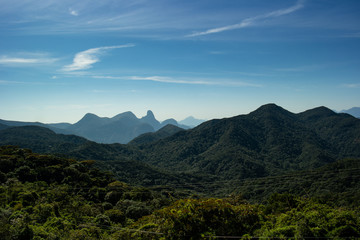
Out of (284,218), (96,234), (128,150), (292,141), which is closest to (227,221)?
(284,218)

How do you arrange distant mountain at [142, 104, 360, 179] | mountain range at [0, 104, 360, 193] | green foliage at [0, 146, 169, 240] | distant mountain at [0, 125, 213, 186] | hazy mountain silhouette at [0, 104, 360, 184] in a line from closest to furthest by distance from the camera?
green foliage at [0, 146, 169, 240] → distant mountain at [0, 125, 213, 186] → mountain range at [0, 104, 360, 193] → hazy mountain silhouette at [0, 104, 360, 184] → distant mountain at [142, 104, 360, 179]

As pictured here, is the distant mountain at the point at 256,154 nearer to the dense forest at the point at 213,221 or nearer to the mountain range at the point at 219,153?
the mountain range at the point at 219,153

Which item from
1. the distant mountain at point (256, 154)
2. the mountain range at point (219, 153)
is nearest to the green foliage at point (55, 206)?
the mountain range at point (219, 153)

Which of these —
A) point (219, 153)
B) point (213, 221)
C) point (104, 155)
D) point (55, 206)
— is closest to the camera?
point (213, 221)

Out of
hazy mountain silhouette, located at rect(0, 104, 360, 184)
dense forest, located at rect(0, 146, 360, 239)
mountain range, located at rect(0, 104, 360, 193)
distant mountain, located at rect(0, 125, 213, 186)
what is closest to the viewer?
dense forest, located at rect(0, 146, 360, 239)

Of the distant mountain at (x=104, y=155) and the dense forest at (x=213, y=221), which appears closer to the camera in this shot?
the dense forest at (x=213, y=221)

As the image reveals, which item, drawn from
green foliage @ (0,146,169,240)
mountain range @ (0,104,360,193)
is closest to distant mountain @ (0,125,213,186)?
mountain range @ (0,104,360,193)

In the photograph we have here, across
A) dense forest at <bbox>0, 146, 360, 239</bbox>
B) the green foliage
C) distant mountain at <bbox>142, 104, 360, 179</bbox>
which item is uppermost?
dense forest at <bbox>0, 146, 360, 239</bbox>

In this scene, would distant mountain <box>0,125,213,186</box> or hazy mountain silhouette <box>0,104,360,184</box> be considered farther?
hazy mountain silhouette <box>0,104,360,184</box>

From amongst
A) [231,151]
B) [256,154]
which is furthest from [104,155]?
[256,154]

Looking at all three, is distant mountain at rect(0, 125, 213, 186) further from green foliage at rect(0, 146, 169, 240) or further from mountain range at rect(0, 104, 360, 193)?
green foliage at rect(0, 146, 169, 240)

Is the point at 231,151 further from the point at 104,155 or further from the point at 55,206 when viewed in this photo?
the point at 55,206

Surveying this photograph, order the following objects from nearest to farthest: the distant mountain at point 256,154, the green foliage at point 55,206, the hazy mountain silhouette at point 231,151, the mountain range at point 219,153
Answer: the green foliage at point 55,206 < the mountain range at point 219,153 < the hazy mountain silhouette at point 231,151 < the distant mountain at point 256,154

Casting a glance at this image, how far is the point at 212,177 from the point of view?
12900 centimetres
